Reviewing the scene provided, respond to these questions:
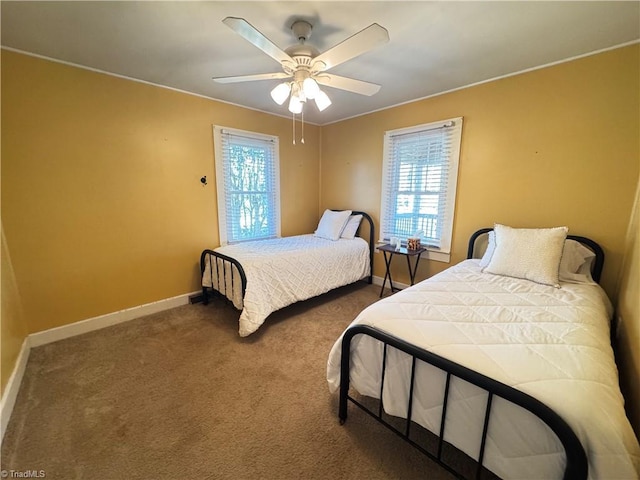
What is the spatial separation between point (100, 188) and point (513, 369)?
323cm

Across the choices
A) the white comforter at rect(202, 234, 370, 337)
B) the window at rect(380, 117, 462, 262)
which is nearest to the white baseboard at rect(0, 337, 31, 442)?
the white comforter at rect(202, 234, 370, 337)

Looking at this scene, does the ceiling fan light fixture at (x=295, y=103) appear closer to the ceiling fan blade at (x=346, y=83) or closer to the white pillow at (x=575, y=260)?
the ceiling fan blade at (x=346, y=83)

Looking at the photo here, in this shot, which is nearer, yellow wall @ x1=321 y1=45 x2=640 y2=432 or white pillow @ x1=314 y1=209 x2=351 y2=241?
yellow wall @ x1=321 y1=45 x2=640 y2=432

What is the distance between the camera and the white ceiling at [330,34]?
4.99ft

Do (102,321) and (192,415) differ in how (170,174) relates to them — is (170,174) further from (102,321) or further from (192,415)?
(192,415)

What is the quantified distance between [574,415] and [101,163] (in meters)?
3.43

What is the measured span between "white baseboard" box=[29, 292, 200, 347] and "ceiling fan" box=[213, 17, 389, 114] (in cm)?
233

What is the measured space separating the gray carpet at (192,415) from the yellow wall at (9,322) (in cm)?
18

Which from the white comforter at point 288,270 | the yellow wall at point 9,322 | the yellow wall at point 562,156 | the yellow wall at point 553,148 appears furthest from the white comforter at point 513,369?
the yellow wall at point 9,322

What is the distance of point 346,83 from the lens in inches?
74.7

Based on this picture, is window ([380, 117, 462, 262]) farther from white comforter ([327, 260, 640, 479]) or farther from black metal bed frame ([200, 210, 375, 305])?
black metal bed frame ([200, 210, 375, 305])

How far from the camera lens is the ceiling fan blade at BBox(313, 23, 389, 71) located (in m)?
1.27

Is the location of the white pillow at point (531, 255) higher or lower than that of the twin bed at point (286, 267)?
higher

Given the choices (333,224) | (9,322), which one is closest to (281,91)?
(333,224)
